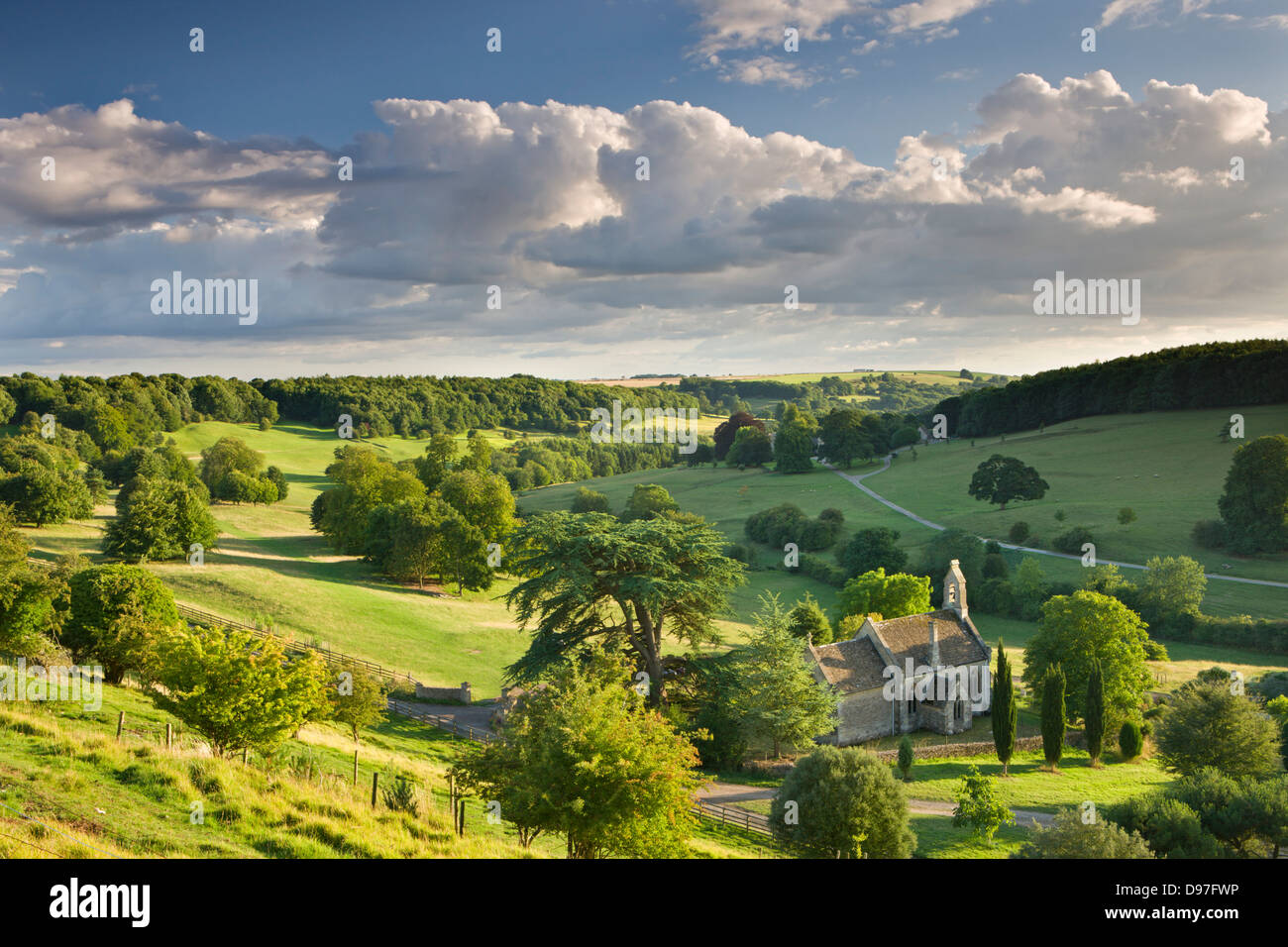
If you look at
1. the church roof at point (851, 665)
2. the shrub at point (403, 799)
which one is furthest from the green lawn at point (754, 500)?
the shrub at point (403, 799)

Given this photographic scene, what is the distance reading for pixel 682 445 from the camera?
166250 millimetres

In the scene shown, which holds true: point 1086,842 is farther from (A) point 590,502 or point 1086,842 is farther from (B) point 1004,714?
(A) point 590,502

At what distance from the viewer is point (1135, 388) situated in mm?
117312

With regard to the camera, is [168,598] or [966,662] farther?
[966,662]

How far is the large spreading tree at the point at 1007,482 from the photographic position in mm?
92688

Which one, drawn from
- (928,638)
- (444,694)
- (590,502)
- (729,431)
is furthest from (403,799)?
(729,431)

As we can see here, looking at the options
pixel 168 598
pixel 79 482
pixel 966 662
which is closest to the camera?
pixel 168 598

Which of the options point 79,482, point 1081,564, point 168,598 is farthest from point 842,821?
point 79,482

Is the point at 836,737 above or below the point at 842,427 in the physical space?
below

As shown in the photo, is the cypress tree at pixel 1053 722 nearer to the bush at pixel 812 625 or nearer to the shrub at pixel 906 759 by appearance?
the shrub at pixel 906 759

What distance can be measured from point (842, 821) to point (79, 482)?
80.9m

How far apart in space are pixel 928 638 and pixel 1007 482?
2092 inches

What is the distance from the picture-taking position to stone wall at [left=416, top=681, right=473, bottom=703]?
4534 centimetres
